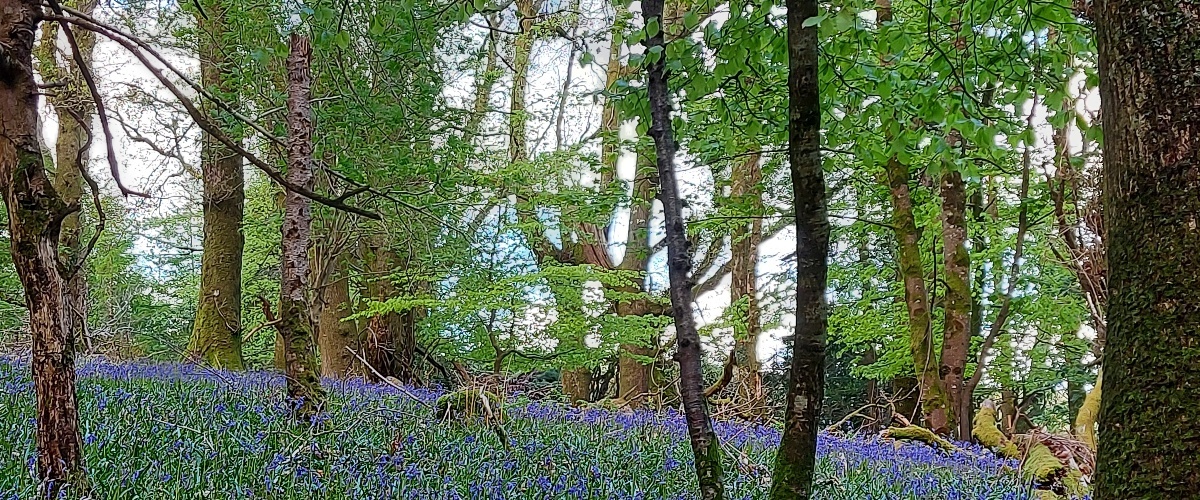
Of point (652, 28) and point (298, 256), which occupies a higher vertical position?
point (652, 28)

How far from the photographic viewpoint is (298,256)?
446 cm

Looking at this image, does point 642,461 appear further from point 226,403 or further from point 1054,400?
point 1054,400

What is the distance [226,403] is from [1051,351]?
15.8 m

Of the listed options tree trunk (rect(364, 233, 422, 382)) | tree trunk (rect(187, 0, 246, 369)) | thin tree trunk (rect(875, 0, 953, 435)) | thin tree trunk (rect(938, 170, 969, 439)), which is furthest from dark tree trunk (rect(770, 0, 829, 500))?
tree trunk (rect(364, 233, 422, 382))

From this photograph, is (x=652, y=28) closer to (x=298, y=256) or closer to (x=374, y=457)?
(x=374, y=457)

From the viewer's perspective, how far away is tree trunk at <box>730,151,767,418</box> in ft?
34.5

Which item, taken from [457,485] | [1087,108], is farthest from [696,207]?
[457,485]

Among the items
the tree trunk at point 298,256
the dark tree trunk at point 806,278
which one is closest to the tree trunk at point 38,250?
the tree trunk at point 298,256

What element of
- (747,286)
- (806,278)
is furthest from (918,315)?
(806,278)

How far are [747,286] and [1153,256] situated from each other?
12.2 metres

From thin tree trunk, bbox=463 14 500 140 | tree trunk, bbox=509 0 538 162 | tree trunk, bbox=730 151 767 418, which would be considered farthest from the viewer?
tree trunk, bbox=509 0 538 162

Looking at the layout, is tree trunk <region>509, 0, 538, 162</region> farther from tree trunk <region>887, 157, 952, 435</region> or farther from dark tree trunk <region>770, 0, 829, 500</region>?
dark tree trunk <region>770, 0, 829, 500</region>

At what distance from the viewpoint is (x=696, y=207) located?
1487 centimetres

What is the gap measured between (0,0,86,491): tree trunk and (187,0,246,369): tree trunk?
7091 millimetres
